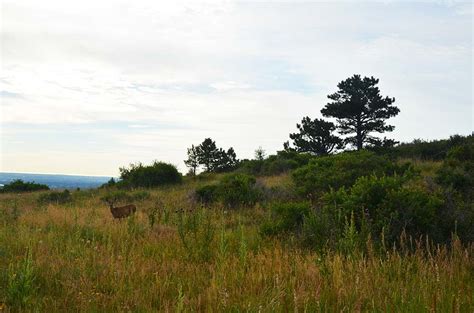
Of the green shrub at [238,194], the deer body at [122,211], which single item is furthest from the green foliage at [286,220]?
the green shrub at [238,194]

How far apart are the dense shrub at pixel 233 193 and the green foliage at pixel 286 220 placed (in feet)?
11.9

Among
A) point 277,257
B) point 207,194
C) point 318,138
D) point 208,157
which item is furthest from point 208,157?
point 277,257

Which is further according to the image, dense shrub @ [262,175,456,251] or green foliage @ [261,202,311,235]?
green foliage @ [261,202,311,235]

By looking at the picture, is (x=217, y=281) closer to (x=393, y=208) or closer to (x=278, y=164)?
(x=393, y=208)

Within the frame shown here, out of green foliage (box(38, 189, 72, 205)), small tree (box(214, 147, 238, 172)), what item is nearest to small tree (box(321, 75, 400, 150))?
small tree (box(214, 147, 238, 172))

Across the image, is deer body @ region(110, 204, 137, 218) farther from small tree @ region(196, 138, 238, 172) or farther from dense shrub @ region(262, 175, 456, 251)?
small tree @ region(196, 138, 238, 172)

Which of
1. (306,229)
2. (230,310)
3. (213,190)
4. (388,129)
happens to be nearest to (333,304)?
(230,310)

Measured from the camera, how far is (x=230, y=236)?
21.1 feet

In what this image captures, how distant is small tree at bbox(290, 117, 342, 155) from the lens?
27.5 m

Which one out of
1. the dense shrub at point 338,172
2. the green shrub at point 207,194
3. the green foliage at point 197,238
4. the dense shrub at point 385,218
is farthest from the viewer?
the green shrub at point 207,194

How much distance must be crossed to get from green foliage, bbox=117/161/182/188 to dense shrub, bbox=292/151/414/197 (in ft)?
37.7

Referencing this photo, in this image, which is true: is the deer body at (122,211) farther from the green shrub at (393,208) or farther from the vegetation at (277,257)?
the green shrub at (393,208)

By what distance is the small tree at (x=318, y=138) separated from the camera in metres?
27.5

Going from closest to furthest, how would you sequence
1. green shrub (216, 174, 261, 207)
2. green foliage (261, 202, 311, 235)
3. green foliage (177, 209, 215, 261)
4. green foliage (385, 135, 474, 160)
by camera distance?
green foliage (177, 209, 215, 261)
green foliage (261, 202, 311, 235)
green shrub (216, 174, 261, 207)
green foliage (385, 135, 474, 160)
